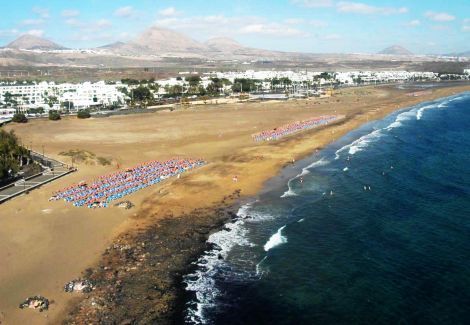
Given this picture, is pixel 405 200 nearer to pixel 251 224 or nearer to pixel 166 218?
pixel 251 224

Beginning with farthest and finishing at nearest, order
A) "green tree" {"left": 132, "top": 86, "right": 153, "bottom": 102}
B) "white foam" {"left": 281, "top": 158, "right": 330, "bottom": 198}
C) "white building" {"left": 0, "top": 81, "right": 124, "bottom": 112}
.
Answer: "green tree" {"left": 132, "top": 86, "right": 153, "bottom": 102} < "white building" {"left": 0, "top": 81, "right": 124, "bottom": 112} < "white foam" {"left": 281, "top": 158, "right": 330, "bottom": 198}

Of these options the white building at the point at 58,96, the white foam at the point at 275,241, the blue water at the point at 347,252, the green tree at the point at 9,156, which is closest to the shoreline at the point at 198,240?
the blue water at the point at 347,252

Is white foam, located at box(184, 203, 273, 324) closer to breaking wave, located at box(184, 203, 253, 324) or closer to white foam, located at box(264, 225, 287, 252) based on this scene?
breaking wave, located at box(184, 203, 253, 324)

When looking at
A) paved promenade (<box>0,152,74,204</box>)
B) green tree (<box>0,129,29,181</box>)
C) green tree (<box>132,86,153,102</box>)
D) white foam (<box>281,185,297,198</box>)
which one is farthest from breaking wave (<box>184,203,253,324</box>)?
green tree (<box>132,86,153,102</box>)

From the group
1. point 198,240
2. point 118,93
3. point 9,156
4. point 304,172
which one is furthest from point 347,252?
point 118,93

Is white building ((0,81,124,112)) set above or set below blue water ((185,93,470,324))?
above

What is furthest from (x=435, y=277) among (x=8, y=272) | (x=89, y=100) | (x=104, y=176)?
(x=89, y=100)
